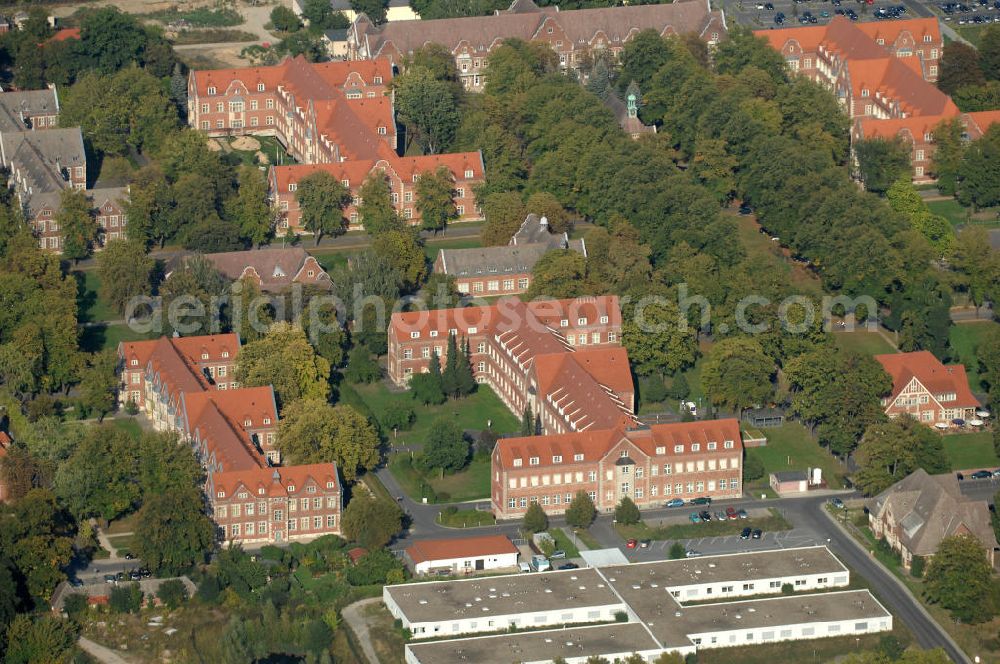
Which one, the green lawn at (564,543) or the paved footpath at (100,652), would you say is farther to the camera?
the green lawn at (564,543)

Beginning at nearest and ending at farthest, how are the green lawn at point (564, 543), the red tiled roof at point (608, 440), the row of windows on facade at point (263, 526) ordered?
1. the green lawn at point (564, 543)
2. the row of windows on facade at point (263, 526)
3. the red tiled roof at point (608, 440)

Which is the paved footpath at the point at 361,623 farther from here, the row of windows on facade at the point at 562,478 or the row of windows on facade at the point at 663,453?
the row of windows on facade at the point at 663,453

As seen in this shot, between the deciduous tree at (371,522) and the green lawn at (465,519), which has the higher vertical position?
the deciduous tree at (371,522)

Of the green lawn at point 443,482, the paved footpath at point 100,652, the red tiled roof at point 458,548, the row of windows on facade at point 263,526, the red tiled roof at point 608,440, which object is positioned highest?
the red tiled roof at point 608,440

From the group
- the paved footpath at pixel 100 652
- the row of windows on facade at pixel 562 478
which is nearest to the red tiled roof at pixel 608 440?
the row of windows on facade at pixel 562 478

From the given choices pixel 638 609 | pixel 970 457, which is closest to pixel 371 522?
pixel 638 609

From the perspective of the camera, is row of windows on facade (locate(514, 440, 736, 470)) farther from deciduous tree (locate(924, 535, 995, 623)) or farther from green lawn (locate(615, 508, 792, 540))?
deciduous tree (locate(924, 535, 995, 623))
